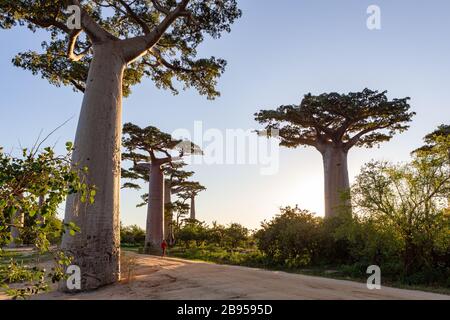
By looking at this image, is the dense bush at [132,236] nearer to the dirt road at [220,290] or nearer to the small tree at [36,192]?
the dirt road at [220,290]

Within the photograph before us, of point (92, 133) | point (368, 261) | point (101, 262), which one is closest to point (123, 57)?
point (92, 133)

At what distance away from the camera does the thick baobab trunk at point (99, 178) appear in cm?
801

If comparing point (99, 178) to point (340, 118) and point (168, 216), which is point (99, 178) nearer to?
point (340, 118)

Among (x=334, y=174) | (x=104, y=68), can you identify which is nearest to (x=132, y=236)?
(x=334, y=174)

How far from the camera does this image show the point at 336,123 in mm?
19172

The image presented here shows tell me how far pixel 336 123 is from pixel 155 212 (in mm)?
12272

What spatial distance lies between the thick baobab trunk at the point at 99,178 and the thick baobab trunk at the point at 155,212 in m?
14.8

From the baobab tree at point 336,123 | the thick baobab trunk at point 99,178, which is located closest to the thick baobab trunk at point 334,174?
the baobab tree at point 336,123

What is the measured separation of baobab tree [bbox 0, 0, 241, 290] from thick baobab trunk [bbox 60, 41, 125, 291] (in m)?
0.02

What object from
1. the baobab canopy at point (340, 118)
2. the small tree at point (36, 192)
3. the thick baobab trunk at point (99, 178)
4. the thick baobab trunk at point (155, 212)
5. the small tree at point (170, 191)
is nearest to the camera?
the small tree at point (36, 192)

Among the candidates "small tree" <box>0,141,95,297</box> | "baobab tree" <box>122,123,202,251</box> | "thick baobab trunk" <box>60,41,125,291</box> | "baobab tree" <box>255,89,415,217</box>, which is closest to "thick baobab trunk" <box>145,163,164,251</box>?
"baobab tree" <box>122,123,202,251</box>

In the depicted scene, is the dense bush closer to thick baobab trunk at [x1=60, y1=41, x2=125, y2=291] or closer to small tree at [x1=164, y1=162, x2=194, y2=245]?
small tree at [x1=164, y1=162, x2=194, y2=245]

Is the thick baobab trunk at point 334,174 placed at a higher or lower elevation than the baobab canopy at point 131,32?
lower

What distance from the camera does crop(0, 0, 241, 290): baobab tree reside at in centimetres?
818
